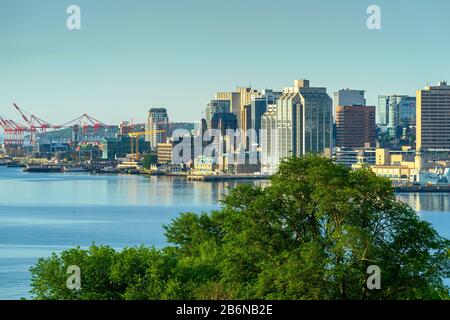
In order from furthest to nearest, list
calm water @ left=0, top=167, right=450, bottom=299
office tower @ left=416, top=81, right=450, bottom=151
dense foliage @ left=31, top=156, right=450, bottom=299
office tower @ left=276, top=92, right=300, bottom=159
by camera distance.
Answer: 1. office tower @ left=276, top=92, right=300, bottom=159
2. office tower @ left=416, top=81, right=450, bottom=151
3. calm water @ left=0, top=167, right=450, bottom=299
4. dense foliage @ left=31, top=156, right=450, bottom=299

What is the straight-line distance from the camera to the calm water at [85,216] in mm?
12477

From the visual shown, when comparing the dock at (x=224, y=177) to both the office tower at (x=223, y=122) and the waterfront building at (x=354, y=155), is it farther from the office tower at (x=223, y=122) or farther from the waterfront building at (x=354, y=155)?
the office tower at (x=223, y=122)

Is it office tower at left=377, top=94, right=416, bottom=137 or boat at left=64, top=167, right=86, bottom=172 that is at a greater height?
office tower at left=377, top=94, right=416, bottom=137

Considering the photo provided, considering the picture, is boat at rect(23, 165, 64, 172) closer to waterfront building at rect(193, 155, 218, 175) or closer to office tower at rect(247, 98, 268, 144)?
waterfront building at rect(193, 155, 218, 175)

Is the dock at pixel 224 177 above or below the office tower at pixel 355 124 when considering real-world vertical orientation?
below

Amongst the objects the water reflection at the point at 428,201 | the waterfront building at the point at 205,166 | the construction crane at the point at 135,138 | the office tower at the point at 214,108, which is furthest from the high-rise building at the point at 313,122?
the water reflection at the point at 428,201

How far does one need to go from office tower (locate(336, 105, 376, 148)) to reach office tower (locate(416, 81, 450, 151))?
3.83 m

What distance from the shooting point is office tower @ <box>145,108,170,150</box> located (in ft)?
179

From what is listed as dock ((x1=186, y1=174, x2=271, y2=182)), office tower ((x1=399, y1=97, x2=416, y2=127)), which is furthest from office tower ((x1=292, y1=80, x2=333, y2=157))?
office tower ((x1=399, y1=97, x2=416, y2=127))

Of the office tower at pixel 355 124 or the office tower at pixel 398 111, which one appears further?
the office tower at pixel 398 111

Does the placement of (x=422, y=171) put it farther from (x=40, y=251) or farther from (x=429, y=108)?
(x=40, y=251)

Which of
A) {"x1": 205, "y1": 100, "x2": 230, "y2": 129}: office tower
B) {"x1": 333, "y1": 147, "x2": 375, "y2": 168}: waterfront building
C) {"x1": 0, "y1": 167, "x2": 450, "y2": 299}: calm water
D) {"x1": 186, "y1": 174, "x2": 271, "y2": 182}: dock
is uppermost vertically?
{"x1": 205, "y1": 100, "x2": 230, "y2": 129}: office tower

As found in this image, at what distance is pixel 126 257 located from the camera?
554cm

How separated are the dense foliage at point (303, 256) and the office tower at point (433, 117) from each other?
37.0m
